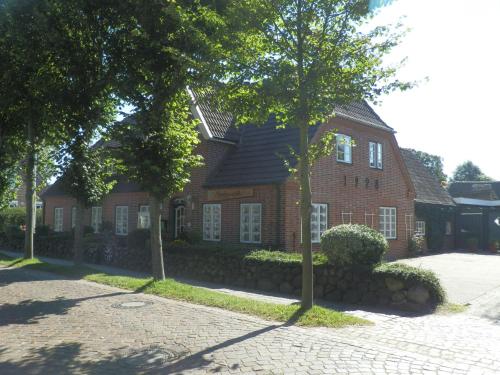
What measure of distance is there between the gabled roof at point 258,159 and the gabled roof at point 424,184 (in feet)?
36.5

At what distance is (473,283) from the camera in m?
13.9

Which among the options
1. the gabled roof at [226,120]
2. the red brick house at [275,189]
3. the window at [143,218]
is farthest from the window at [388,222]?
the window at [143,218]

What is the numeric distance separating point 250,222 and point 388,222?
8.02 metres

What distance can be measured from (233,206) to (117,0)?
8.06m

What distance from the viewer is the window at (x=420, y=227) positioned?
81.7 feet

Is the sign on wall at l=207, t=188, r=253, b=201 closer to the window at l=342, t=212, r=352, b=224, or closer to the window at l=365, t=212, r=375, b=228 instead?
the window at l=342, t=212, r=352, b=224

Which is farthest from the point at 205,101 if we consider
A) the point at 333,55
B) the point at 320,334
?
the point at 320,334

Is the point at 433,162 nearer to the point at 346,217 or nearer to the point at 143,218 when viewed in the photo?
the point at 346,217

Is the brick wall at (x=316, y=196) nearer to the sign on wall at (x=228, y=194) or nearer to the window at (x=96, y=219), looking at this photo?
the sign on wall at (x=228, y=194)

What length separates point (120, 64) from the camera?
1321cm

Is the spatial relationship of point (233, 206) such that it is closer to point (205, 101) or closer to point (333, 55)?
point (205, 101)

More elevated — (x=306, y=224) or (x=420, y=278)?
(x=306, y=224)

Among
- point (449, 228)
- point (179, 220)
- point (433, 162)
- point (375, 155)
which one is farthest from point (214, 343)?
point (433, 162)

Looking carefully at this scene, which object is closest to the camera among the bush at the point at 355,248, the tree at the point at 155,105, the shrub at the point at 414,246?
the bush at the point at 355,248
